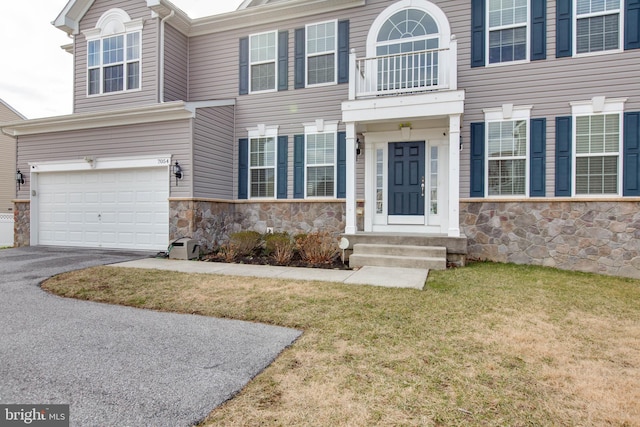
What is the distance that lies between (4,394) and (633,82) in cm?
1021

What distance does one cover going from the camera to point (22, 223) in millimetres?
10305

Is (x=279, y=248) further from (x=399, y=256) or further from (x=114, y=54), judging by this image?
(x=114, y=54)

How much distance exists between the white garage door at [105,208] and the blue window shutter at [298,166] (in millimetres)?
3170

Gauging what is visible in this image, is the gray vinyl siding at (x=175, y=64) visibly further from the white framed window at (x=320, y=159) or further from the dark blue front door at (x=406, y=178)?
the dark blue front door at (x=406, y=178)

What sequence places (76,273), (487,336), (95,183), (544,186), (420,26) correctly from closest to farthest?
1. (487,336)
2. (76,273)
3. (544,186)
4. (420,26)
5. (95,183)

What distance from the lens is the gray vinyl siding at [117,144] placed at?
860 centimetres

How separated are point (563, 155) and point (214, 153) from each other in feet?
26.1

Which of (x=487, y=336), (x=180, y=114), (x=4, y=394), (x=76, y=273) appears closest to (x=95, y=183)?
(x=180, y=114)

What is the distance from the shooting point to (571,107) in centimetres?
746

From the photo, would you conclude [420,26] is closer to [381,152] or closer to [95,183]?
[381,152]

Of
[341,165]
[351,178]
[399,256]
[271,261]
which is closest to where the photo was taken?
[399,256]

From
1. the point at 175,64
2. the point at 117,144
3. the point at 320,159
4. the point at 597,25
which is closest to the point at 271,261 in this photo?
the point at 320,159

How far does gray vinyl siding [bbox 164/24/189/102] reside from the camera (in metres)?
9.81

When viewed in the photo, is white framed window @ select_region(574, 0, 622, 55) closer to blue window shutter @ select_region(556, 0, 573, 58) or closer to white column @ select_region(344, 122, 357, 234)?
blue window shutter @ select_region(556, 0, 573, 58)
